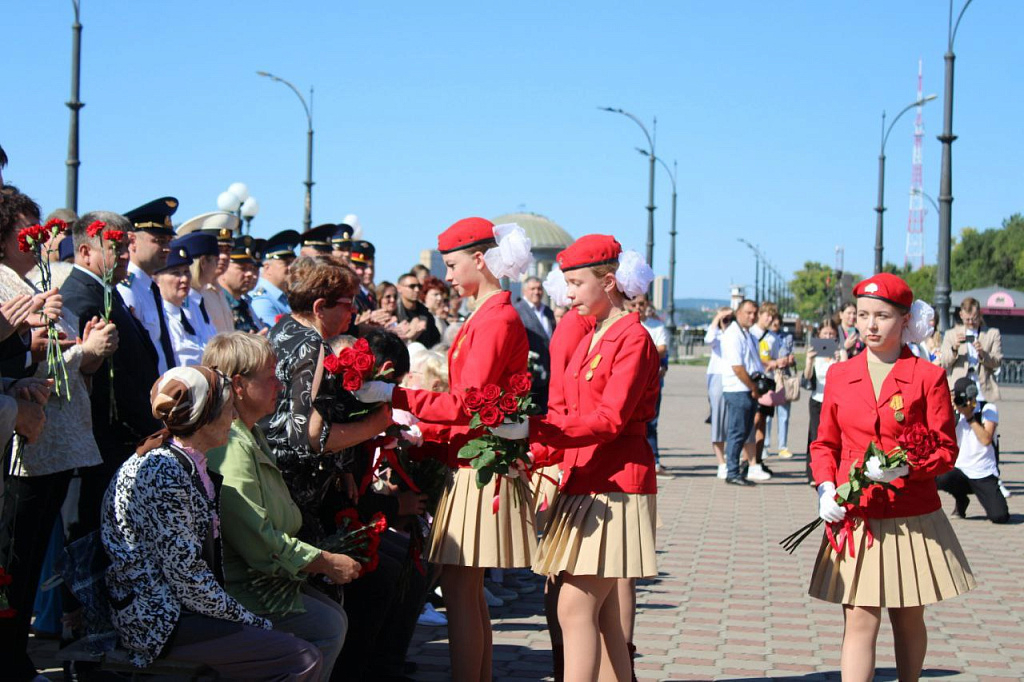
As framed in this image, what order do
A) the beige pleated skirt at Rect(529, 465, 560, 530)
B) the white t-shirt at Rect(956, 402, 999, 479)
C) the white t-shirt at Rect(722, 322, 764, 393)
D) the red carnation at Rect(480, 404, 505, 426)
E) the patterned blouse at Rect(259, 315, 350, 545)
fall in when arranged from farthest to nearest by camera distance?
the white t-shirt at Rect(722, 322, 764, 393)
the white t-shirt at Rect(956, 402, 999, 479)
the beige pleated skirt at Rect(529, 465, 560, 530)
the patterned blouse at Rect(259, 315, 350, 545)
the red carnation at Rect(480, 404, 505, 426)

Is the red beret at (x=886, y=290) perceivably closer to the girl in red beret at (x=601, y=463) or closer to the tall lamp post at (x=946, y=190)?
the girl in red beret at (x=601, y=463)

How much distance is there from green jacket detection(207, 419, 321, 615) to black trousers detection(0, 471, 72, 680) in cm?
112

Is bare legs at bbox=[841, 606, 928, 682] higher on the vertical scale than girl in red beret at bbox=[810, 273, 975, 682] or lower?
lower

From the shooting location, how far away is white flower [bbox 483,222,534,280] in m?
4.95

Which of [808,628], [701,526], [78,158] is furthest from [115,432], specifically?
[78,158]

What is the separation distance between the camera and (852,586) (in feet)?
16.2

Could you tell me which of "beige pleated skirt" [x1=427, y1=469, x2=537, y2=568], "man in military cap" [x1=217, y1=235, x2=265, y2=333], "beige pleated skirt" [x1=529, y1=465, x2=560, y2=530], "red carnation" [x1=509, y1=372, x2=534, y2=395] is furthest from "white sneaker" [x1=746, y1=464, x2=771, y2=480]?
"red carnation" [x1=509, y1=372, x2=534, y2=395]

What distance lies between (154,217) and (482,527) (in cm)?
307

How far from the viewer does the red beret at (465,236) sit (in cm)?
507

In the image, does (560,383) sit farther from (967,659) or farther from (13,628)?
(967,659)

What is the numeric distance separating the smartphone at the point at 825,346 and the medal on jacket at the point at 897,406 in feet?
28.3

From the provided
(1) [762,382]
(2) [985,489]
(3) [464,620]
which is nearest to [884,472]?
(3) [464,620]

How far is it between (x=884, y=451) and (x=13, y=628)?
3.71 metres

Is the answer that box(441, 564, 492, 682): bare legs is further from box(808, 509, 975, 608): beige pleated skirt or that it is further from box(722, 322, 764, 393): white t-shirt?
box(722, 322, 764, 393): white t-shirt
